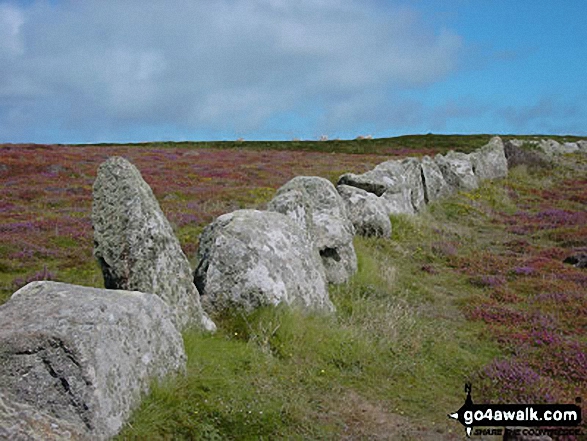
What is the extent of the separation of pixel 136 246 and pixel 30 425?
Answer: 3.68m

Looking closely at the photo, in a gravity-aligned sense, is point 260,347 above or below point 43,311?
below

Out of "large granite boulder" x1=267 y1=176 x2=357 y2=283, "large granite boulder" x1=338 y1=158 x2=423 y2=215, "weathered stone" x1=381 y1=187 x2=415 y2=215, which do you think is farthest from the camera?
"large granite boulder" x1=338 y1=158 x2=423 y2=215

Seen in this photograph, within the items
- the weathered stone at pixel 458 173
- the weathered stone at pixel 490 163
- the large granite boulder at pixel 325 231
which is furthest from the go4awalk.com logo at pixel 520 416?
the weathered stone at pixel 490 163

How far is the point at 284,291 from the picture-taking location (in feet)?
32.3

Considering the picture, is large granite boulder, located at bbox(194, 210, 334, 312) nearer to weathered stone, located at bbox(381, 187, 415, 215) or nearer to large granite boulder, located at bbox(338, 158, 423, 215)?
weathered stone, located at bbox(381, 187, 415, 215)

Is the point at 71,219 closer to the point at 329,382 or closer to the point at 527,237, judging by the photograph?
the point at 329,382

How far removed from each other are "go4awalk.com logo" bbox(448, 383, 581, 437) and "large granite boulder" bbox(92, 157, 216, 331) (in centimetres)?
435

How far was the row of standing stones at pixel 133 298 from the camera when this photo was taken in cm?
561

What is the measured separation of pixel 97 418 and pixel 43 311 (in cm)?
136

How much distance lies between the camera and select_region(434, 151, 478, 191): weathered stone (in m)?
30.8

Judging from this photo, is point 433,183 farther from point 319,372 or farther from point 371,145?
point 371,145

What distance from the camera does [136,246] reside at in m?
8.59

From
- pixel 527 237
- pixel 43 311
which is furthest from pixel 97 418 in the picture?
pixel 527 237

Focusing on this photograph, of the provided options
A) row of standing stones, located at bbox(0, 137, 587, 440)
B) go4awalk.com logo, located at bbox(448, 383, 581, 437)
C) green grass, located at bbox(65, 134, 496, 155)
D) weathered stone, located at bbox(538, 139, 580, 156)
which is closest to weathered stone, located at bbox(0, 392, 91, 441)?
row of standing stones, located at bbox(0, 137, 587, 440)
